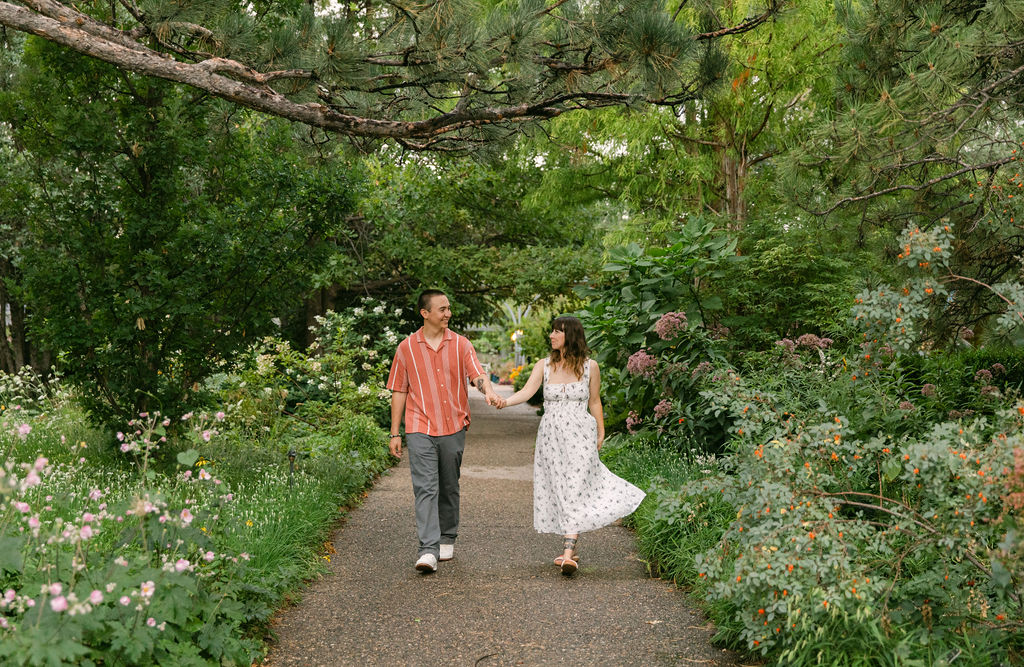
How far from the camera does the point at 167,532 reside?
12.1ft

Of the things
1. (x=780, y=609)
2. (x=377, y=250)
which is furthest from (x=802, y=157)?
(x=377, y=250)

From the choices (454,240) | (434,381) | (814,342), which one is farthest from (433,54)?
(454,240)

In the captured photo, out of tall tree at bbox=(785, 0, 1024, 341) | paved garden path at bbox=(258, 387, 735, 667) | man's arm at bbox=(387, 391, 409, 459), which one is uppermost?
tall tree at bbox=(785, 0, 1024, 341)

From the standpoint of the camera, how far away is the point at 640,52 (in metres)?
4.94

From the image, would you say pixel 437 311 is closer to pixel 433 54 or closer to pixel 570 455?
pixel 570 455

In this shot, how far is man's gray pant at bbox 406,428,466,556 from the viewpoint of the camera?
5301 mm

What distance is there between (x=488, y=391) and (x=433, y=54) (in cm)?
205

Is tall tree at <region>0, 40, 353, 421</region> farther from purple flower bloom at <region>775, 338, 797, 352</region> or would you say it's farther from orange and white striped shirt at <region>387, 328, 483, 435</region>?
purple flower bloom at <region>775, 338, 797, 352</region>

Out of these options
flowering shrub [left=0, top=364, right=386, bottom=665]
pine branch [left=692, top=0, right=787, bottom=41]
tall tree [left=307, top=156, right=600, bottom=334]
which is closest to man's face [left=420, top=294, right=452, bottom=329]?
flowering shrub [left=0, top=364, right=386, bottom=665]

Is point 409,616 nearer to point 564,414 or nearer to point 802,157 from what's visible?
point 564,414

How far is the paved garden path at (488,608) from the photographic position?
155 inches

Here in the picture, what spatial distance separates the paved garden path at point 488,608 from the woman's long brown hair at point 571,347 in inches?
51.3

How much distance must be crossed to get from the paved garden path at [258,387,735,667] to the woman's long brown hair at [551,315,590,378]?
1304 mm

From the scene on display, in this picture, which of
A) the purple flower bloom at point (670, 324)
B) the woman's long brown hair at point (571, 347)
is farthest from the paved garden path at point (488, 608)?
the purple flower bloom at point (670, 324)
